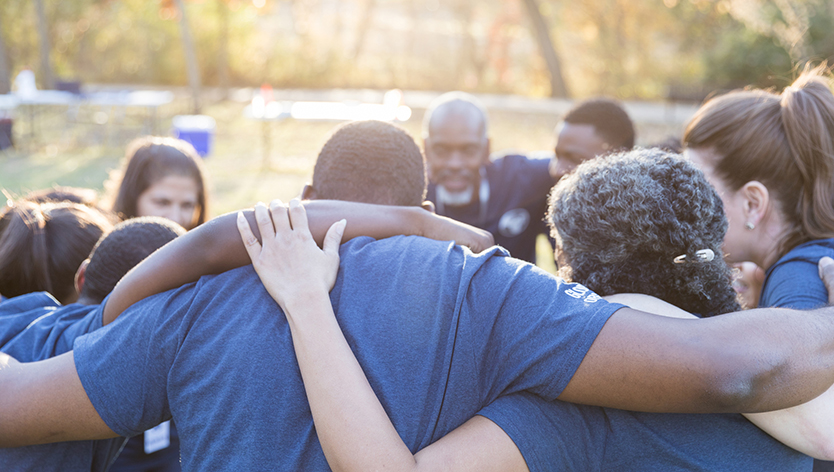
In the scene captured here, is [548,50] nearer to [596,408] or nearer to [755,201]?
[755,201]

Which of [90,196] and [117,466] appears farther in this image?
[90,196]

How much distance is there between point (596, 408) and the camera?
1578mm

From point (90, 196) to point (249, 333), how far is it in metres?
2.44

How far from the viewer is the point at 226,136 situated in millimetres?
14680

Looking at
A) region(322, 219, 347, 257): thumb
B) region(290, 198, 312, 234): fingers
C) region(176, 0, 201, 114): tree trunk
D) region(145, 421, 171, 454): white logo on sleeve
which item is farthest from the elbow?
region(176, 0, 201, 114): tree trunk

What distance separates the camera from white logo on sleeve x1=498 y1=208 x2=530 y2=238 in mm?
4492

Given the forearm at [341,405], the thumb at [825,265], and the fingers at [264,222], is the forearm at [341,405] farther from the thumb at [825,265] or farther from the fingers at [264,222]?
the thumb at [825,265]

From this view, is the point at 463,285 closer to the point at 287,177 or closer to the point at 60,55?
the point at 287,177

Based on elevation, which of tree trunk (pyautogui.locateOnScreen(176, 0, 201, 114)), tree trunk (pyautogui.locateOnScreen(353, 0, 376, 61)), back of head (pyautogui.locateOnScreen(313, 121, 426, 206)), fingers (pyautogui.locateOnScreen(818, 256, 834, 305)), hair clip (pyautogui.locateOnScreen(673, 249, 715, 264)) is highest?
tree trunk (pyautogui.locateOnScreen(353, 0, 376, 61))

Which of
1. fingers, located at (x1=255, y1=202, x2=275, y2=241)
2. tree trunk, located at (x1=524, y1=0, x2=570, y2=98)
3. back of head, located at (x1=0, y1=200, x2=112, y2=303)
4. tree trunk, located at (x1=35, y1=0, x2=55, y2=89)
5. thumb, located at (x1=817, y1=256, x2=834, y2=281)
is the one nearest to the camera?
fingers, located at (x1=255, y1=202, x2=275, y2=241)

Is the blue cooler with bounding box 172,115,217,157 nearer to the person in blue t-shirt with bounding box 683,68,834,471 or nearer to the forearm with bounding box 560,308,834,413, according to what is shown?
the person in blue t-shirt with bounding box 683,68,834,471

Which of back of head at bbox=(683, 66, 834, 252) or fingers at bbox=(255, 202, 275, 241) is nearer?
fingers at bbox=(255, 202, 275, 241)

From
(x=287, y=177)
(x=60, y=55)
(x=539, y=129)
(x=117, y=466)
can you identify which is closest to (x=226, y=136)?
(x=287, y=177)

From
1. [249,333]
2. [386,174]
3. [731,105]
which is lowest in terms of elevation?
[249,333]
